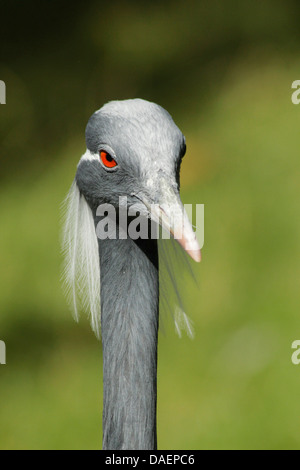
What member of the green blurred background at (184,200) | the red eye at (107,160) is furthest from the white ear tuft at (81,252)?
the green blurred background at (184,200)

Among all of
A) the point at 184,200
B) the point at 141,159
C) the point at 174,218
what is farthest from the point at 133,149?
the point at 184,200

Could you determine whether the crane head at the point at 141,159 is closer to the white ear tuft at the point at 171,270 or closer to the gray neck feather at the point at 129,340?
the gray neck feather at the point at 129,340

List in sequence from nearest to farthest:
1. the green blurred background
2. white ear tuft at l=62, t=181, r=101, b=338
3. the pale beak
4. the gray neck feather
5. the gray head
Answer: the pale beak → the gray head → the gray neck feather → white ear tuft at l=62, t=181, r=101, b=338 → the green blurred background

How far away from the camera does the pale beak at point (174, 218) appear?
143 cm

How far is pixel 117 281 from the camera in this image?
5.64ft

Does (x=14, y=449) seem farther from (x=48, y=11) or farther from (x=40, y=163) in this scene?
(x=48, y=11)

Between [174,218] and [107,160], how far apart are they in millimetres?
256

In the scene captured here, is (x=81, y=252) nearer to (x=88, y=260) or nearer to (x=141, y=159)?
(x=88, y=260)

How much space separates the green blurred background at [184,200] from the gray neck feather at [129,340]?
74 centimetres

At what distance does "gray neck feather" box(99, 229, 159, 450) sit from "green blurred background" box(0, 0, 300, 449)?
0.74m

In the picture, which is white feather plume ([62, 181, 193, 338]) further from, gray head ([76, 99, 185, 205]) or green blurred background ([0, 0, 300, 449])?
green blurred background ([0, 0, 300, 449])

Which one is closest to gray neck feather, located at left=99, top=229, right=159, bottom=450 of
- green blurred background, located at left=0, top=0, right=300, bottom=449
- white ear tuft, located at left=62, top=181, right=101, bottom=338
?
A: white ear tuft, located at left=62, top=181, right=101, bottom=338

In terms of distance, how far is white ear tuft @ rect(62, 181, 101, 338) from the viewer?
184 cm

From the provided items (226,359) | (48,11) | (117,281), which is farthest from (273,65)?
(117,281)
